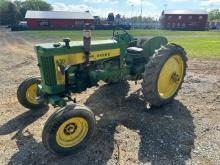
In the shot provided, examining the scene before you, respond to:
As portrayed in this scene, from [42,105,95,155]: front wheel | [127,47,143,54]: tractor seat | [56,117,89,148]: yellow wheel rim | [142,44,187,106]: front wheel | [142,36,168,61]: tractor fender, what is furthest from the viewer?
[142,36,168,61]: tractor fender

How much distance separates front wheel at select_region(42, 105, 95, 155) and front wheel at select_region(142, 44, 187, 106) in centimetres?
161

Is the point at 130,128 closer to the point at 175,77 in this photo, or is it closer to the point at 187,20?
the point at 175,77

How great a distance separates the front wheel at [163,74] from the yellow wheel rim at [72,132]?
5.51ft

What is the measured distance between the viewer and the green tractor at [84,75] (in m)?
4.43

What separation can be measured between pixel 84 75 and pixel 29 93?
1.52 m

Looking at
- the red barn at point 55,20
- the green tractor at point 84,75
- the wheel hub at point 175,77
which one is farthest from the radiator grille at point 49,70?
the red barn at point 55,20

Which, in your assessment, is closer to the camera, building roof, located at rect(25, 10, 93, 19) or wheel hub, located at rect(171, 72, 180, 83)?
wheel hub, located at rect(171, 72, 180, 83)

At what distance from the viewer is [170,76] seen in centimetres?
636

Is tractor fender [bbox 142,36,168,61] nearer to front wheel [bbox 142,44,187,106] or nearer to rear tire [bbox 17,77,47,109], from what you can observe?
front wheel [bbox 142,44,187,106]

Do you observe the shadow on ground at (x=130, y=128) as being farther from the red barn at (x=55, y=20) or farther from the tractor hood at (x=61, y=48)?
the red barn at (x=55, y=20)

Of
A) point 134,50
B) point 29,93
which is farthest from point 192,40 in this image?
point 29,93

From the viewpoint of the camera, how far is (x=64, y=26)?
6069 centimetres

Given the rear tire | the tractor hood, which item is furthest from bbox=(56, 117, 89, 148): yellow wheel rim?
the rear tire

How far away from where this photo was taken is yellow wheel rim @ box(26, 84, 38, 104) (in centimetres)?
617
